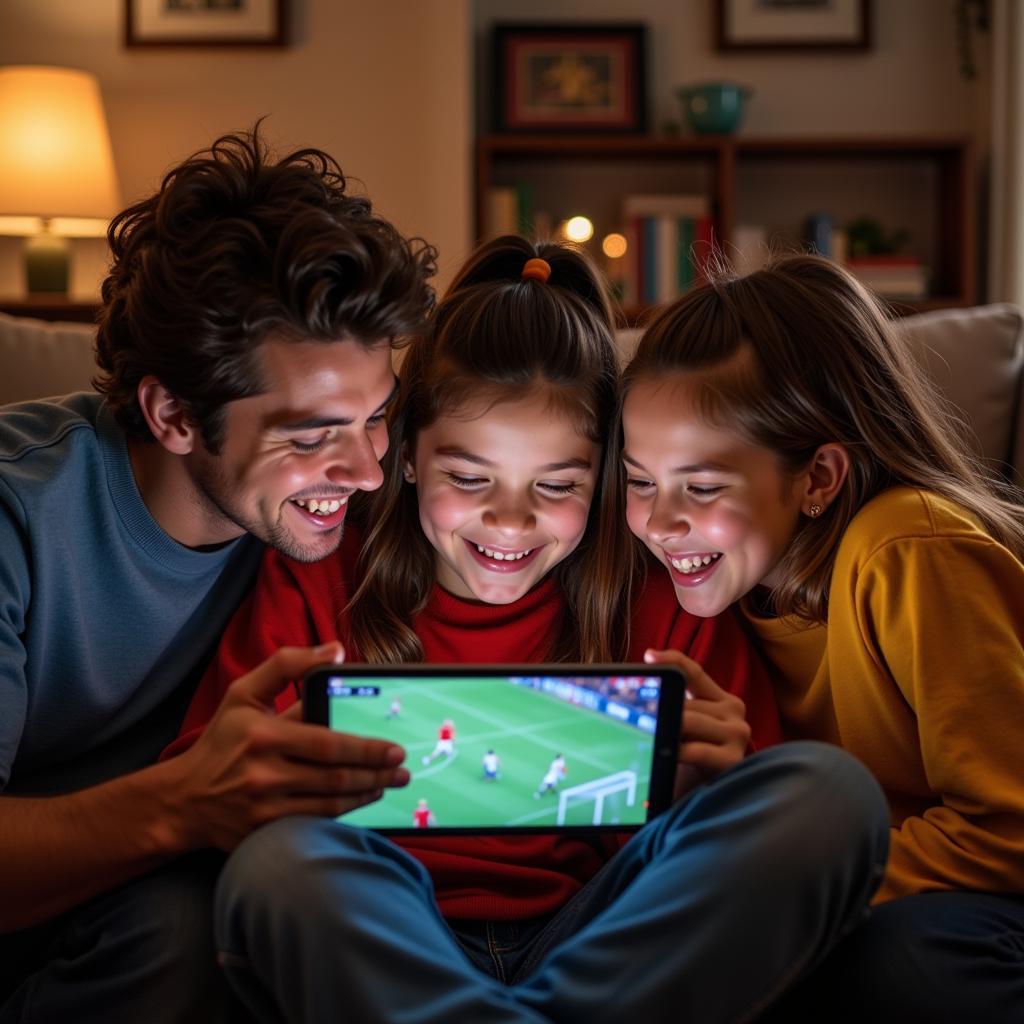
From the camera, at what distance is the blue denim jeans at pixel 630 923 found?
929mm

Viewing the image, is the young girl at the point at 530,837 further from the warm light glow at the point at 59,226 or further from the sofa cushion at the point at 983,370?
the warm light glow at the point at 59,226

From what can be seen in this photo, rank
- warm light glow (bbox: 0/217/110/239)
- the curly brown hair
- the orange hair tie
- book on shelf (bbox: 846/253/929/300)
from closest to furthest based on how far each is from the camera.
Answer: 1. the curly brown hair
2. the orange hair tie
3. warm light glow (bbox: 0/217/110/239)
4. book on shelf (bbox: 846/253/929/300)

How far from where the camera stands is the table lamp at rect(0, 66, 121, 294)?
3195 mm

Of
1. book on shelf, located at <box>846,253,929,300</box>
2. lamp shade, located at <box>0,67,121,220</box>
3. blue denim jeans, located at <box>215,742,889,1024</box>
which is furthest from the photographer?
book on shelf, located at <box>846,253,929,300</box>

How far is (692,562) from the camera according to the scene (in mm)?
1370

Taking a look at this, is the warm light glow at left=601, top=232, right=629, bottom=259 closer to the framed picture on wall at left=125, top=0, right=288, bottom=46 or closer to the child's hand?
the framed picture on wall at left=125, top=0, right=288, bottom=46

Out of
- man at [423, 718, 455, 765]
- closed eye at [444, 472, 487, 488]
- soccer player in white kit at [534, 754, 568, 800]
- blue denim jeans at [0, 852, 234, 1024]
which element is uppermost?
closed eye at [444, 472, 487, 488]

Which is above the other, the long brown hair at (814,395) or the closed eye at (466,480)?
the long brown hair at (814,395)

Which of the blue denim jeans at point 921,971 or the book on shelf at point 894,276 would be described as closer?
the blue denim jeans at point 921,971

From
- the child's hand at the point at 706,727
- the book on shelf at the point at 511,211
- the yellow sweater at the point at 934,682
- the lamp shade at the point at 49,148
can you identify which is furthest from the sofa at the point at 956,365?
the book on shelf at the point at 511,211

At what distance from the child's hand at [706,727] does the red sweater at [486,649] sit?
26cm

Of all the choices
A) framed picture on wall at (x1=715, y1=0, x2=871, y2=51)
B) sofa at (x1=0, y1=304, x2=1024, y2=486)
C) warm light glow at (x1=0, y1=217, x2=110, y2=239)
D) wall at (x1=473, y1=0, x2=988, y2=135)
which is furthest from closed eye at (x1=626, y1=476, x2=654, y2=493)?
framed picture on wall at (x1=715, y1=0, x2=871, y2=51)

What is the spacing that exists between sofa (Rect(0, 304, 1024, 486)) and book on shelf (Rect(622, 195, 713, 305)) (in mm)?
1793

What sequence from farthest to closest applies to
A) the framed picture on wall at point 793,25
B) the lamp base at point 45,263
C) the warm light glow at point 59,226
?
the framed picture on wall at point 793,25
the lamp base at point 45,263
the warm light glow at point 59,226
